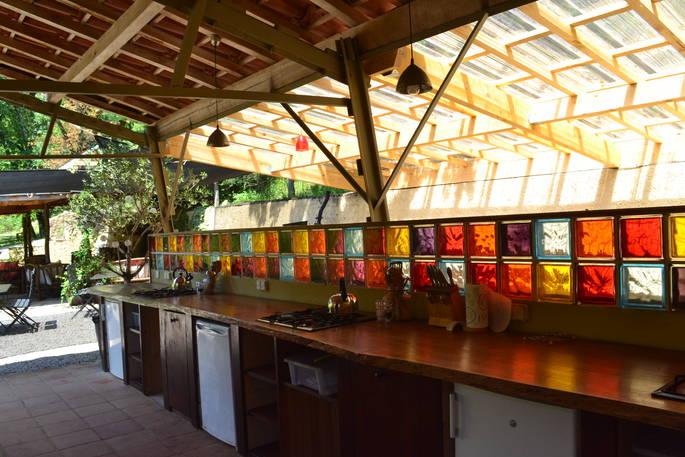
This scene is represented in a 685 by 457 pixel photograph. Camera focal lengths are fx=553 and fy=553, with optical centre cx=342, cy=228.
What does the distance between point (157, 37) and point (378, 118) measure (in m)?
3.45

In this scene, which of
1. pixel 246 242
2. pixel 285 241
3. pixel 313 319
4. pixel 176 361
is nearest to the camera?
pixel 313 319

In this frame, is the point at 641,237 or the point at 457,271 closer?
the point at 641,237

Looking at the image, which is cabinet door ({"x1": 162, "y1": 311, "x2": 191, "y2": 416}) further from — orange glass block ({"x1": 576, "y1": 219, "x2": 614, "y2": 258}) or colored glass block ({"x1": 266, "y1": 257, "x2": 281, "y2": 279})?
orange glass block ({"x1": 576, "y1": 219, "x2": 614, "y2": 258})

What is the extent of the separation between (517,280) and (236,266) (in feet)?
9.35

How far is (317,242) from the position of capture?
3.88 meters

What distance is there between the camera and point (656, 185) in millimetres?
8195

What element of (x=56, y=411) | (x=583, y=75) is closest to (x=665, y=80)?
(x=583, y=75)

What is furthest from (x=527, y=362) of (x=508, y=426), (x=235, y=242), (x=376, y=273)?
(x=235, y=242)

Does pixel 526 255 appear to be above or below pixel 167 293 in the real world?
above

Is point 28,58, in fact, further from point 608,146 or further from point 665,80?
point 608,146

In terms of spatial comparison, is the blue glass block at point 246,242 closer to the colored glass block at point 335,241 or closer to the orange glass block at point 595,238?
the colored glass block at point 335,241

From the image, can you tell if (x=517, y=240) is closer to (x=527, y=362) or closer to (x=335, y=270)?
(x=527, y=362)

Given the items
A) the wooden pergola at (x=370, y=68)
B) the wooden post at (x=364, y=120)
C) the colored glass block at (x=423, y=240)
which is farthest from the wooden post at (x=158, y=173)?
the colored glass block at (x=423, y=240)

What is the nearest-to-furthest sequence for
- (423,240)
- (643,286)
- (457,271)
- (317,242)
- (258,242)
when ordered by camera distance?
(643,286)
(457,271)
(423,240)
(317,242)
(258,242)
